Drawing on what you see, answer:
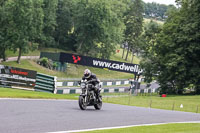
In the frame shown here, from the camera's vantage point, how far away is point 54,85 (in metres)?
35.4

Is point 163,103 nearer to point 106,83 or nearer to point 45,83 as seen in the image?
Answer: point 45,83

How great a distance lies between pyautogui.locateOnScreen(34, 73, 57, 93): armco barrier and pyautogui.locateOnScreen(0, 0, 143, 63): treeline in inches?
1493

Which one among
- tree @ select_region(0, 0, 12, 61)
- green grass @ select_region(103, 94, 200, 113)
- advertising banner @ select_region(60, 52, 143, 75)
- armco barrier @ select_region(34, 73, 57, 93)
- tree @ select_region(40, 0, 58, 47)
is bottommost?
green grass @ select_region(103, 94, 200, 113)

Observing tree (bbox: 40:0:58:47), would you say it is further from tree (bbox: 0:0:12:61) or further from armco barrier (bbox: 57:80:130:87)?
armco barrier (bbox: 57:80:130:87)

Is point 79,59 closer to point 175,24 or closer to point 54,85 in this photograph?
point 175,24

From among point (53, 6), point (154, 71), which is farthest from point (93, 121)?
point (53, 6)

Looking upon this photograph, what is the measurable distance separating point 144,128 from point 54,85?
940 inches

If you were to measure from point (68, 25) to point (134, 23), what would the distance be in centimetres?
1781

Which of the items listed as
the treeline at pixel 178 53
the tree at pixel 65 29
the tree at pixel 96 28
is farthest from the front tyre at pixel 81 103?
the tree at pixel 65 29

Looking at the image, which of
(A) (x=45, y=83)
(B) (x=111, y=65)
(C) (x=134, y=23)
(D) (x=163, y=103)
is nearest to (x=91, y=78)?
(A) (x=45, y=83)

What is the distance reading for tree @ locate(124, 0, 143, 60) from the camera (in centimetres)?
10731

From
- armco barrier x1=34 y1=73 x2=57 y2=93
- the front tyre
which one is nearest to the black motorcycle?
the front tyre

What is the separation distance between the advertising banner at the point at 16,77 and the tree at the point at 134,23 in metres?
74.1

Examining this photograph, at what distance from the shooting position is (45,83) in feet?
113
